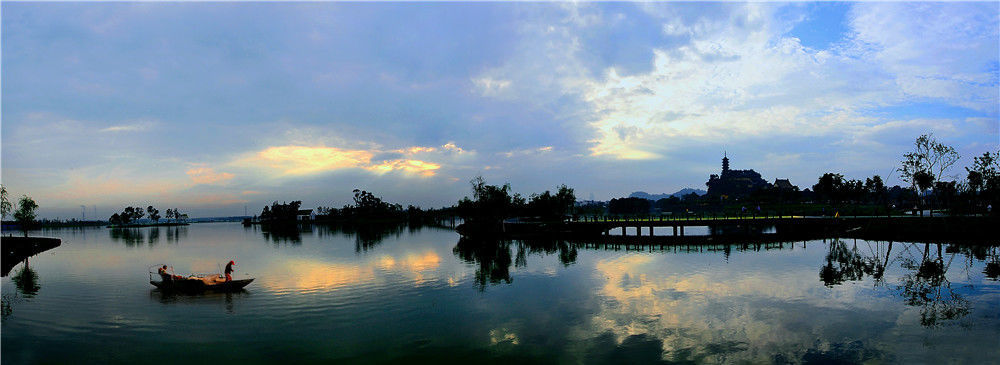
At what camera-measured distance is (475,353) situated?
17141 mm

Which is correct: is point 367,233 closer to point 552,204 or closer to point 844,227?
point 552,204

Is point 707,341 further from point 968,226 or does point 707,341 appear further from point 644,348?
point 968,226

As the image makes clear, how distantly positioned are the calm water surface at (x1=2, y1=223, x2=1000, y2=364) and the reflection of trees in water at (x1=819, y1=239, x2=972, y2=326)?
16cm

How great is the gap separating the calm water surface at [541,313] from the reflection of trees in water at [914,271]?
0.16 meters

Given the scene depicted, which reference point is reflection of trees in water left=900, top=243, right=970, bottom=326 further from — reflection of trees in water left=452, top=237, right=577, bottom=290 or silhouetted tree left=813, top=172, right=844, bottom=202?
silhouetted tree left=813, top=172, right=844, bottom=202

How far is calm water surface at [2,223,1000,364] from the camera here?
17125mm

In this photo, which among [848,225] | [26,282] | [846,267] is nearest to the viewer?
[26,282]

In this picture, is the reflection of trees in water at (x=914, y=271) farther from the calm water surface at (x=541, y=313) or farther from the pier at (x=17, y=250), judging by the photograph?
the pier at (x=17, y=250)

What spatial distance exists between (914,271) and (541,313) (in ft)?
98.9

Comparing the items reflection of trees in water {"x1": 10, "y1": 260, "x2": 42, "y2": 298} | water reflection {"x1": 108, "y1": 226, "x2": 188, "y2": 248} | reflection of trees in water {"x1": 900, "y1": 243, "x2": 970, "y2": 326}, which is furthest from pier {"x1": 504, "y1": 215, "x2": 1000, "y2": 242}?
water reflection {"x1": 108, "y1": 226, "x2": 188, "y2": 248}

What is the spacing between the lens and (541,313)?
2294 cm

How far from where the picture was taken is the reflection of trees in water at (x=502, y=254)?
117 ft

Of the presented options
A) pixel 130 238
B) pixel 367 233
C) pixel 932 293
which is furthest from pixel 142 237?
pixel 932 293

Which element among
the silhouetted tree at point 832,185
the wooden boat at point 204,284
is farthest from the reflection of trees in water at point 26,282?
the silhouetted tree at point 832,185
